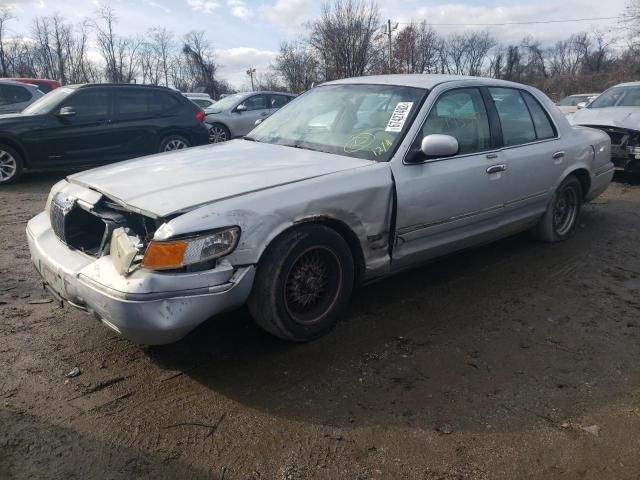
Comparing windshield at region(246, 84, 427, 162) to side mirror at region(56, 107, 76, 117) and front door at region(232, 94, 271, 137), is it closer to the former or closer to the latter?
side mirror at region(56, 107, 76, 117)

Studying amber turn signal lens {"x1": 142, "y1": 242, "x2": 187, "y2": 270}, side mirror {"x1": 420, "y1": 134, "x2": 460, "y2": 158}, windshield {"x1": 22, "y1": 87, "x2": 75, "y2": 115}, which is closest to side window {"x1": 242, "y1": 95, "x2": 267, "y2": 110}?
windshield {"x1": 22, "y1": 87, "x2": 75, "y2": 115}

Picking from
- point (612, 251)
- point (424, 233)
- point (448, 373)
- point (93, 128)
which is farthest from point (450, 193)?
point (93, 128)

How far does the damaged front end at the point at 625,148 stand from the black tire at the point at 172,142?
7197mm

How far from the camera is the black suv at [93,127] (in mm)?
8172

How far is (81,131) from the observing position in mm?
8477

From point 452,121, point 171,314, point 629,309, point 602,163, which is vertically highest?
point 452,121

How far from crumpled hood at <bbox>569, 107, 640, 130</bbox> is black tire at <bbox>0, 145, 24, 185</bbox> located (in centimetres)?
922

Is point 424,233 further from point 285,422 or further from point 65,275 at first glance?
point 65,275

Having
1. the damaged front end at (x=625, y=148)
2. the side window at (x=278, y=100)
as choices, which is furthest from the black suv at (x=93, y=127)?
the damaged front end at (x=625, y=148)

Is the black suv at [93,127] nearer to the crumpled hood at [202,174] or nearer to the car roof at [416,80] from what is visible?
the crumpled hood at [202,174]

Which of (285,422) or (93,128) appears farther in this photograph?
(93,128)

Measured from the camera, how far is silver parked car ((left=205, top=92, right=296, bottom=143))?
12.6 metres

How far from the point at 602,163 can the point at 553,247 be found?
45.5 inches

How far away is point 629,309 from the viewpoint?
3.81 metres
